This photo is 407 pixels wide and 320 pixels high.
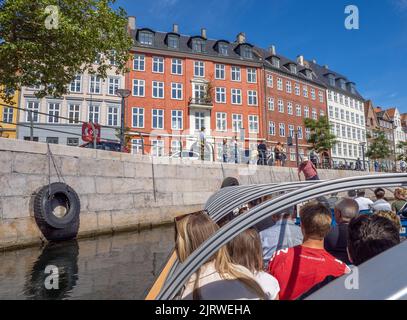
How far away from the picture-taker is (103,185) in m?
11.2

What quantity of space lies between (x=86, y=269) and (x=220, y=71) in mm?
32933

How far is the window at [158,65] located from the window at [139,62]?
1059mm

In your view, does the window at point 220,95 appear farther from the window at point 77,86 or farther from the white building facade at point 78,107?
the window at point 77,86

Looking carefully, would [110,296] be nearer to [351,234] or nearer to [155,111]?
[351,234]

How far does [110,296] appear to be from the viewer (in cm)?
502

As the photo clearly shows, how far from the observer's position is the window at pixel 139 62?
3325cm

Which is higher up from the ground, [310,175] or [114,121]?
[114,121]

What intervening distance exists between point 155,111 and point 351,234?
106 feet

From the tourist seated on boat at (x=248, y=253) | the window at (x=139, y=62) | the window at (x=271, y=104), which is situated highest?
the window at (x=139, y=62)

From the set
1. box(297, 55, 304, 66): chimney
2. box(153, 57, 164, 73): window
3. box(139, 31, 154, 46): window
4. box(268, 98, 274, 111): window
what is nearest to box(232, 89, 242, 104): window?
box(268, 98, 274, 111): window

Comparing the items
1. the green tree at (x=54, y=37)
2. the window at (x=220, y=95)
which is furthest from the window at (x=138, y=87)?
the green tree at (x=54, y=37)
